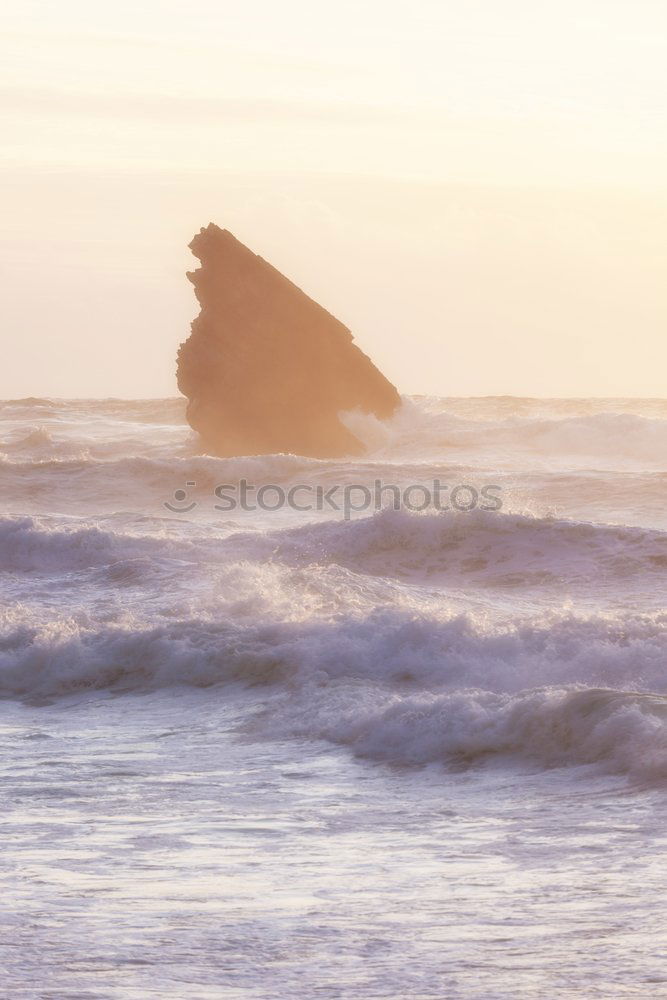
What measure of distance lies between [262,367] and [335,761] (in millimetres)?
35045

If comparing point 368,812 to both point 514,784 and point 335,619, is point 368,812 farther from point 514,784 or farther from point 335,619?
point 335,619

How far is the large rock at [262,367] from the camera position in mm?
44219

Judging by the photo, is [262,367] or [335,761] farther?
[262,367]

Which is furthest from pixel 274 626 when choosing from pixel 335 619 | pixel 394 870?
pixel 394 870

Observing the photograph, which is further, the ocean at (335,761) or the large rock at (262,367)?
the large rock at (262,367)

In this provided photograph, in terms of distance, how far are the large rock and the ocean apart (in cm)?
2002

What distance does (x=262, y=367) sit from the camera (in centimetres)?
4438

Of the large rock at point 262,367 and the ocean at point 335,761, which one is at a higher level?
the large rock at point 262,367

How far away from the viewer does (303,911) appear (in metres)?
6.43

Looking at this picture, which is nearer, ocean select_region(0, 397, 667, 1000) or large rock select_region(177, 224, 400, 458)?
ocean select_region(0, 397, 667, 1000)

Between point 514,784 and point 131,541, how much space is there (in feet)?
44.4

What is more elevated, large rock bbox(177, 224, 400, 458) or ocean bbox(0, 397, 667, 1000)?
large rock bbox(177, 224, 400, 458)

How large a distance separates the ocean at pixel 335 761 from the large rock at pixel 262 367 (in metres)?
20.0

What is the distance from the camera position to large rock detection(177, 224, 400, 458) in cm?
4422
